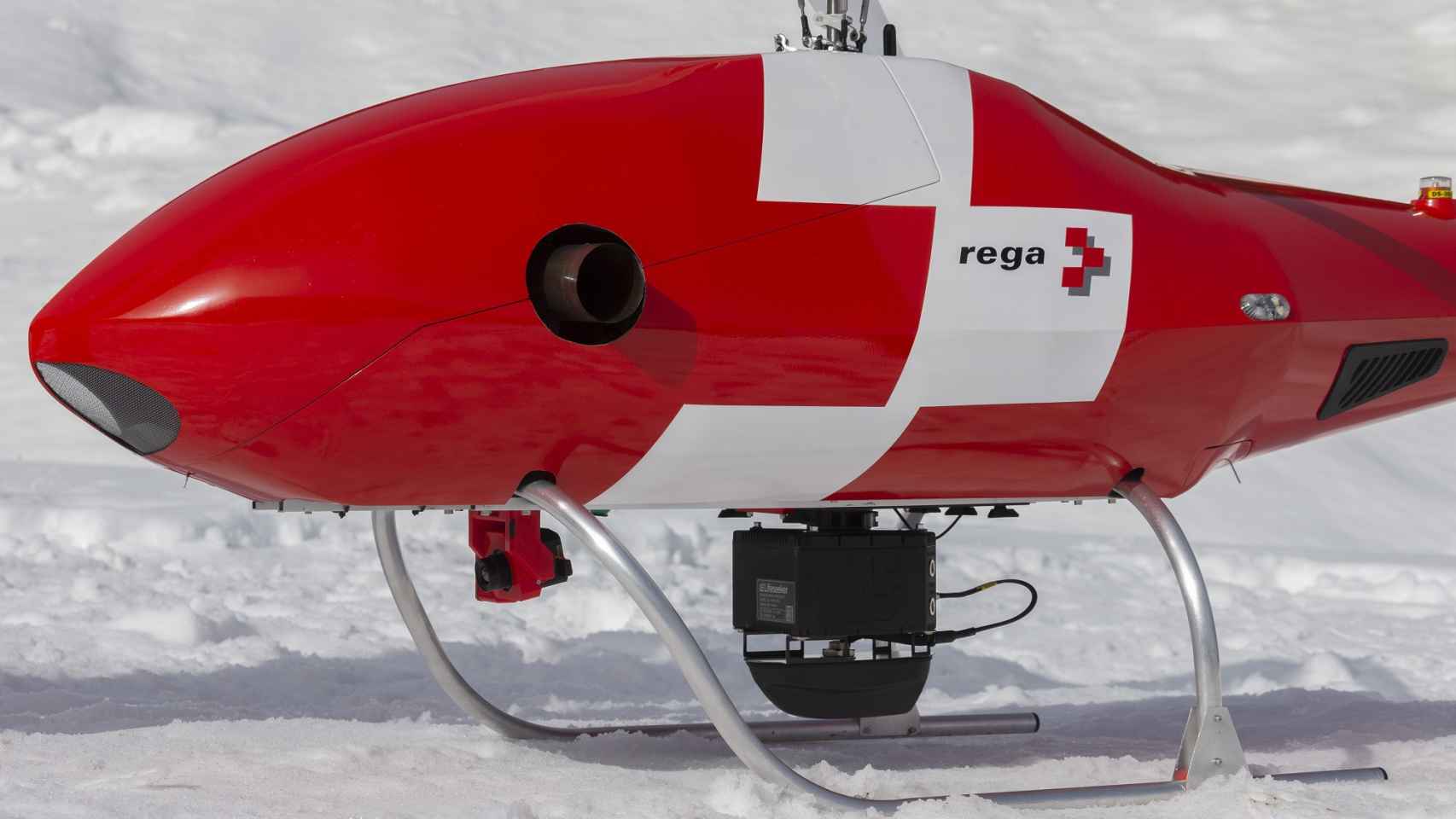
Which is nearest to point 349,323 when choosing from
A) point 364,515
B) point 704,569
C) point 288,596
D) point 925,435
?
point 925,435

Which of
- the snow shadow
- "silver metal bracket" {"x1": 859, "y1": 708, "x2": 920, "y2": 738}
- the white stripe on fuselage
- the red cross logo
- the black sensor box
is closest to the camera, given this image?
the white stripe on fuselage

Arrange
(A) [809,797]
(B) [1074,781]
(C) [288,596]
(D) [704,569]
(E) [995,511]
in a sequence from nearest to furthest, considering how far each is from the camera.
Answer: (A) [809,797] < (B) [1074,781] < (E) [995,511] < (C) [288,596] < (D) [704,569]

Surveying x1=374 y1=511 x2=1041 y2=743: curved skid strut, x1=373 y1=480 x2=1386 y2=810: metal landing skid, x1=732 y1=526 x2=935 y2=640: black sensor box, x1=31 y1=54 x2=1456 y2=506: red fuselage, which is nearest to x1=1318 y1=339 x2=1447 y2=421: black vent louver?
x1=31 y1=54 x2=1456 y2=506: red fuselage

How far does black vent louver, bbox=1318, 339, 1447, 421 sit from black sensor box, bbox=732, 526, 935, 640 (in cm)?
104

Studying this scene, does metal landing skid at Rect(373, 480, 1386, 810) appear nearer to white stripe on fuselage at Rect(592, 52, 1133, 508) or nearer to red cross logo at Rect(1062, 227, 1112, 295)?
white stripe on fuselage at Rect(592, 52, 1133, 508)

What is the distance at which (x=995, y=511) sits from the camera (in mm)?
3812

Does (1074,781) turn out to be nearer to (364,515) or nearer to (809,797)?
(809,797)

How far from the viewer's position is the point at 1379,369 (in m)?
3.73

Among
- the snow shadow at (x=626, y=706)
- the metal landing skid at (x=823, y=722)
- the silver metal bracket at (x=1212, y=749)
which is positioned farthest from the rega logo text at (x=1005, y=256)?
the snow shadow at (x=626, y=706)

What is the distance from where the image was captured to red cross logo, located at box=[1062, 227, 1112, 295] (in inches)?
127

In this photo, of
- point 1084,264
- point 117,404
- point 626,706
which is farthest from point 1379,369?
point 117,404

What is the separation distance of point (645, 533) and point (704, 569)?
0.37m

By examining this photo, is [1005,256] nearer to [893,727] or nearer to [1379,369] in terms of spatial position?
[1379,369]

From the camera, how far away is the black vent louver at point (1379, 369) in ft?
12.1
